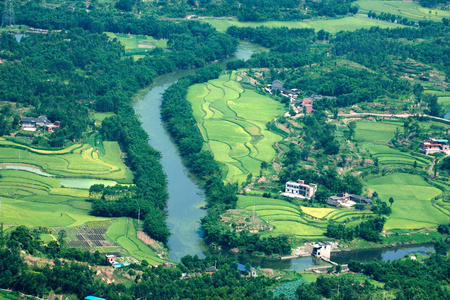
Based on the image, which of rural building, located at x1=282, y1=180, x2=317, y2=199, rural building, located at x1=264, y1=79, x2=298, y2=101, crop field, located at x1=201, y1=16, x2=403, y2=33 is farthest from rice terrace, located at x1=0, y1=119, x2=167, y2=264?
crop field, located at x1=201, y1=16, x2=403, y2=33

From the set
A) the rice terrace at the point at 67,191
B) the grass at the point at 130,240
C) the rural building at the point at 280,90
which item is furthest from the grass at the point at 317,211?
the rural building at the point at 280,90

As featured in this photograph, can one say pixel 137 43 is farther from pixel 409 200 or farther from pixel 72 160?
pixel 409 200

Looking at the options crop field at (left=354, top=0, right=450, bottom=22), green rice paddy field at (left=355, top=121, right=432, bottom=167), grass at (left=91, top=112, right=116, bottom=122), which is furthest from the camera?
crop field at (left=354, top=0, right=450, bottom=22)

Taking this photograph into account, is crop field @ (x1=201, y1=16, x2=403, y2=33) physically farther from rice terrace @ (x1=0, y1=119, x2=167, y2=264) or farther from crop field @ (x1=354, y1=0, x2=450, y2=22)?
rice terrace @ (x1=0, y1=119, x2=167, y2=264)

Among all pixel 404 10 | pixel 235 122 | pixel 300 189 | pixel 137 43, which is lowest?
pixel 235 122

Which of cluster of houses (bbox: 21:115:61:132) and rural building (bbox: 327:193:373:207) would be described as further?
cluster of houses (bbox: 21:115:61:132)

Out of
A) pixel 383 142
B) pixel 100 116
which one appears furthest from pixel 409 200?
pixel 100 116
